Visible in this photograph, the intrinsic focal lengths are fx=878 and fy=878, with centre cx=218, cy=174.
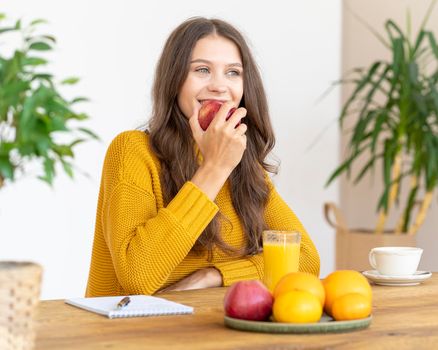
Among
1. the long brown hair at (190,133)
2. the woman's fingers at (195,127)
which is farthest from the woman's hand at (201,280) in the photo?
the woman's fingers at (195,127)

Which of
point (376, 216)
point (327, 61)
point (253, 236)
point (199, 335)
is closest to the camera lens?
point (199, 335)

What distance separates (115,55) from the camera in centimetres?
437

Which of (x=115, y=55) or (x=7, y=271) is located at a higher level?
(x=115, y=55)

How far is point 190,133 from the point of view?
2.54 m

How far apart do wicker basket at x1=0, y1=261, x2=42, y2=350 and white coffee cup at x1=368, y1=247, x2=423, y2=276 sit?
1.18 m

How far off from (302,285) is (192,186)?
0.76 m

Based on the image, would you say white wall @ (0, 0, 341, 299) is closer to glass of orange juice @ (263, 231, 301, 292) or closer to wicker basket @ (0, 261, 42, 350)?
glass of orange juice @ (263, 231, 301, 292)

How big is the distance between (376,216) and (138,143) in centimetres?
338

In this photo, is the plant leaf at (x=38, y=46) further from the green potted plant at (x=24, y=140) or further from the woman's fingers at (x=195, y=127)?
the woman's fingers at (x=195, y=127)

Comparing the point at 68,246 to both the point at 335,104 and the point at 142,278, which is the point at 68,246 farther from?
the point at 142,278

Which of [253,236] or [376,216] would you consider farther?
[376,216]

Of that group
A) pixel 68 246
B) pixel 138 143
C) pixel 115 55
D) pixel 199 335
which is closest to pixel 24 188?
pixel 68 246

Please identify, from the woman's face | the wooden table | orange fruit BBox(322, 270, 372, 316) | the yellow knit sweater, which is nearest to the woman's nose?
the woman's face

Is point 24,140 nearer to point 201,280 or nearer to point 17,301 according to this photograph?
point 17,301
